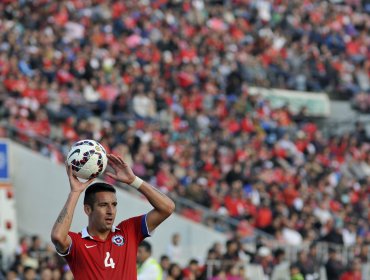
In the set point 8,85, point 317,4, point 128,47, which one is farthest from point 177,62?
point 317,4

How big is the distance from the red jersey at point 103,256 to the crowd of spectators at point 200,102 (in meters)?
12.5

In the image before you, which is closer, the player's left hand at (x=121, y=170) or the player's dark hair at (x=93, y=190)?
the player's dark hair at (x=93, y=190)

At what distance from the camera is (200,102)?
2531 cm

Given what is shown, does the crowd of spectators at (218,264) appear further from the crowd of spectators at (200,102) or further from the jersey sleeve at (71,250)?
the jersey sleeve at (71,250)

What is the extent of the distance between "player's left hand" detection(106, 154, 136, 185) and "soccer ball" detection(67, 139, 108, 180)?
120 mm

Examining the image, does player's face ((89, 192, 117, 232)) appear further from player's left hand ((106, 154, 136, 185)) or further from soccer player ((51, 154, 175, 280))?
player's left hand ((106, 154, 136, 185))

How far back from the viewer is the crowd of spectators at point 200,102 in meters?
21.7

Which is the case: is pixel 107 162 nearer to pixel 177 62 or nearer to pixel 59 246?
pixel 59 246

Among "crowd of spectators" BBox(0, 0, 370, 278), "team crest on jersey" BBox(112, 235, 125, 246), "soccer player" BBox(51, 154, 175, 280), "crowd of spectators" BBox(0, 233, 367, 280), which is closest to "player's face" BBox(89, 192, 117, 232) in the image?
"soccer player" BBox(51, 154, 175, 280)

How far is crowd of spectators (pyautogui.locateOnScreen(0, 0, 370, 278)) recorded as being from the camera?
2170 centimetres

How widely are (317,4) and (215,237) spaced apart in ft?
43.6

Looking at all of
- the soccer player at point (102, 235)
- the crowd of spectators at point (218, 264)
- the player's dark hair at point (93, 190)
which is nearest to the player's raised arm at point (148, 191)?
the soccer player at point (102, 235)

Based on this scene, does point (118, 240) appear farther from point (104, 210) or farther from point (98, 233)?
point (104, 210)

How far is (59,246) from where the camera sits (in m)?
8.05
